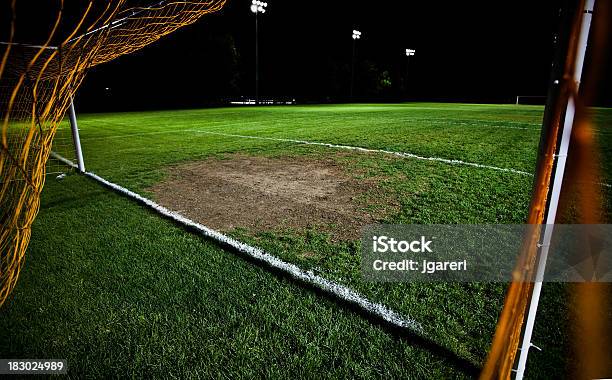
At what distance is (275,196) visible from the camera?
4.81 metres

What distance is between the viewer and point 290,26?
52.0m

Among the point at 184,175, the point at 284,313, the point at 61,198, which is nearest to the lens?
the point at 284,313

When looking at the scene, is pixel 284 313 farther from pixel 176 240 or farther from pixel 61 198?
pixel 61 198

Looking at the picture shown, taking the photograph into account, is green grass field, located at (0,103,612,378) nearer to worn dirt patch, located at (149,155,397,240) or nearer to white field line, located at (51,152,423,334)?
white field line, located at (51,152,423,334)

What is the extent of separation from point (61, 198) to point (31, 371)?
3555 millimetres

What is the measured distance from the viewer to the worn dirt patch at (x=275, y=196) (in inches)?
152

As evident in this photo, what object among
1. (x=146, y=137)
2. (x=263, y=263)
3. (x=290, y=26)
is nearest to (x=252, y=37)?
(x=290, y=26)

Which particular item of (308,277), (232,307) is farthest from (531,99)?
(232,307)

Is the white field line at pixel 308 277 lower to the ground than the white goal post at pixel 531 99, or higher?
lower

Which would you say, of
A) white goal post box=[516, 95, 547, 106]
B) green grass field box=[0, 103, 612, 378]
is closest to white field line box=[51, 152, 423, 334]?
green grass field box=[0, 103, 612, 378]

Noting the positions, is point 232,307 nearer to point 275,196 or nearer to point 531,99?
point 275,196

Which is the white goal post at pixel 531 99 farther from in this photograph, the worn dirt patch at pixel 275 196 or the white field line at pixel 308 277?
the white field line at pixel 308 277

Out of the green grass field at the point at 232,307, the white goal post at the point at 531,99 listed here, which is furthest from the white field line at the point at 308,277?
the white goal post at the point at 531,99

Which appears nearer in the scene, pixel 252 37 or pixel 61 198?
pixel 61 198
